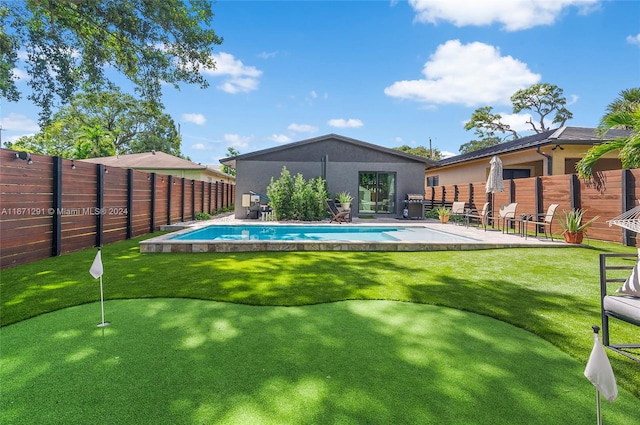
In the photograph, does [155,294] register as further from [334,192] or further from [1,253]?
[334,192]

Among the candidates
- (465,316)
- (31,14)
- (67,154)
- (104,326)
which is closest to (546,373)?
(465,316)

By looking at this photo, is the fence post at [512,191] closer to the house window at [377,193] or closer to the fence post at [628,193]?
the fence post at [628,193]

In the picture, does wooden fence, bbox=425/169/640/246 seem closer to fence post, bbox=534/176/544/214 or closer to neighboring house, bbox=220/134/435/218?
fence post, bbox=534/176/544/214

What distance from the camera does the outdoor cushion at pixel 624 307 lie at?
2.33m

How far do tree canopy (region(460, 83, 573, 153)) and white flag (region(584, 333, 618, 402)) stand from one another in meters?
38.5

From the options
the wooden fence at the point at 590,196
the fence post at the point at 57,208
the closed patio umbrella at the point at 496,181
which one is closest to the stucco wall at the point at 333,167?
the wooden fence at the point at 590,196

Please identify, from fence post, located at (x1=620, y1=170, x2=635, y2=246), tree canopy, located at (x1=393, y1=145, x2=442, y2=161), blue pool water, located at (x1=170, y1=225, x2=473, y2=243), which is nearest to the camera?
fence post, located at (x1=620, y1=170, x2=635, y2=246)

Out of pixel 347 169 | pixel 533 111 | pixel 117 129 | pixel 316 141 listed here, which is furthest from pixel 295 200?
pixel 533 111

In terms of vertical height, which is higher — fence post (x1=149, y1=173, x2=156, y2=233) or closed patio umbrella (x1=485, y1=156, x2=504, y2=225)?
closed patio umbrella (x1=485, y1=156, x2=504, y2=225)

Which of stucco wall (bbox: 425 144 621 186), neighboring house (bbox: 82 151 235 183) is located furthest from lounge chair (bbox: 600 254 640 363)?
neighboring house (bbox: 82 151 235 183)

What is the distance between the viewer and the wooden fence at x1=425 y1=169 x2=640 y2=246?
8461mm

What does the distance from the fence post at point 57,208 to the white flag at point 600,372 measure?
8453 mm

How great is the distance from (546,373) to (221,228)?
11.8m

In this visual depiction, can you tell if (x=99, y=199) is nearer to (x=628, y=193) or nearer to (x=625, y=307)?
(x=625, y=307)
